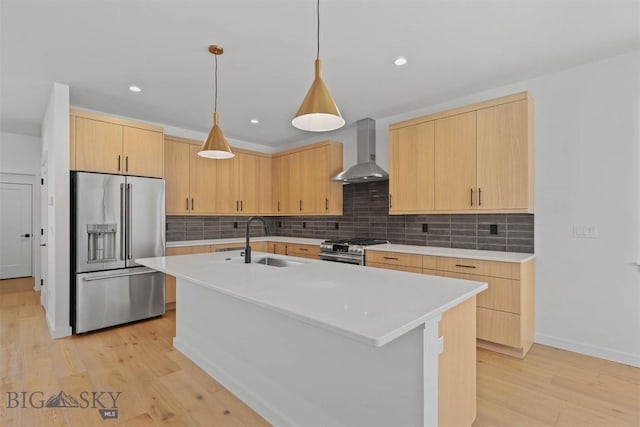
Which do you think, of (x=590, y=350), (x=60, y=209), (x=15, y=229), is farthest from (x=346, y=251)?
(x=15, y=229)

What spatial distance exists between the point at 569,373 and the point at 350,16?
308 cm

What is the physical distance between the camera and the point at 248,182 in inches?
207

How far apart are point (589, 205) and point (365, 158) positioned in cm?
239

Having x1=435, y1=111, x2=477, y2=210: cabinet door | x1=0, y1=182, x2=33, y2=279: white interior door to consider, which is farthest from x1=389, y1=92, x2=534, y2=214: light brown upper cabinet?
x1=0, y1=182, x2=33, y2=279: white interior door

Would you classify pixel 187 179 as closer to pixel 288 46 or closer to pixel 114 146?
pixel 114 146

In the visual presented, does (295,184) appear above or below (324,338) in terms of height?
above

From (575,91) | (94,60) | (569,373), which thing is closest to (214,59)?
(94,60)

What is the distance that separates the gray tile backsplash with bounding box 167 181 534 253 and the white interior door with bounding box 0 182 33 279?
3180 millimetres

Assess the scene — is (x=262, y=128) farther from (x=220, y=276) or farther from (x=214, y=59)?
(x=220, y=276)

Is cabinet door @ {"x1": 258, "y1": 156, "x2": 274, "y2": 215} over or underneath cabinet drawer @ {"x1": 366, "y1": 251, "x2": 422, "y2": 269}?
over

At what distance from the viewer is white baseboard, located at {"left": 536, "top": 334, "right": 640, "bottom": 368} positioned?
2525mm

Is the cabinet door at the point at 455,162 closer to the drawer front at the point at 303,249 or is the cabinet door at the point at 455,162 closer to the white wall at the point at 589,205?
the white wall at the point at 589,205

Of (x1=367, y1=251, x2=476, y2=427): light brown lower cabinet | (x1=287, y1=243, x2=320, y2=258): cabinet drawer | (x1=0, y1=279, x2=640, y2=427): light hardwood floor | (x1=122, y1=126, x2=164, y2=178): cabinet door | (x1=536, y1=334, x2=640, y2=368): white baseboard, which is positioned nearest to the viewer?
(x1=367, y1=251, x2=476, y2=427): light brown lower cabinet

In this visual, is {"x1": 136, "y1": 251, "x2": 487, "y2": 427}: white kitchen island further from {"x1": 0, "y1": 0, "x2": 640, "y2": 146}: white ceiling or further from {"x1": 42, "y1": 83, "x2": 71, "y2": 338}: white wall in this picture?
{"x1": 0, "y1": 0, "x2": 640, "y2": 146}: white ceiling
